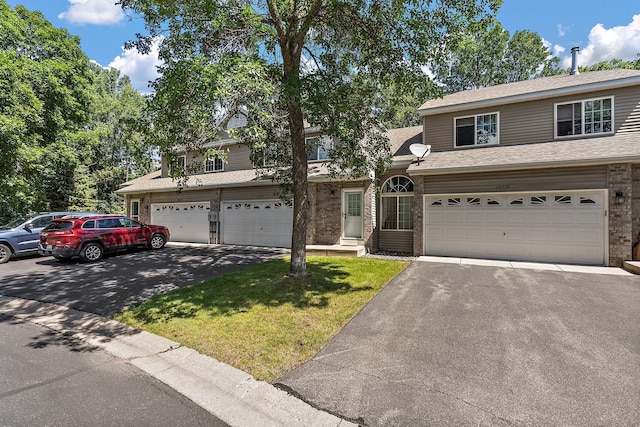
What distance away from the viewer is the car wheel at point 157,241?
45.8ft

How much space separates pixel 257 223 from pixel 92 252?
6548mm

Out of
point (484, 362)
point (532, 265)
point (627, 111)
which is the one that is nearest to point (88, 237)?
point (484, 362)

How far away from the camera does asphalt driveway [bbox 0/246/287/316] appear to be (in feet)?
22.2

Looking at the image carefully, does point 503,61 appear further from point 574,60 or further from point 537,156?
point 537,156

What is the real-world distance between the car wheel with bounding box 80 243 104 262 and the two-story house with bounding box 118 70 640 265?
4841 mm

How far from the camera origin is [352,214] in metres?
13.0

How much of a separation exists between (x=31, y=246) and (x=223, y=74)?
12513mm

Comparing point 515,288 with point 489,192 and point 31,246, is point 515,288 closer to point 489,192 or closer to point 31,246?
point 489,192

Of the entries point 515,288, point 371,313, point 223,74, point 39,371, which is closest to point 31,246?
point 39,371

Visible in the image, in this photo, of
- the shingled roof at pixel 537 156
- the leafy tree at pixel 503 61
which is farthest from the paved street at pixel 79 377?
the leafy tree at pixel 503 61

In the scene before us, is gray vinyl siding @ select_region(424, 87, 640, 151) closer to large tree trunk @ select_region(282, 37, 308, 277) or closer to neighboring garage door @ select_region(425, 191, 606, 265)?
neighboring garage door @ select_region(425, 191, 606, 265)

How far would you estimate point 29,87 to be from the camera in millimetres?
13836

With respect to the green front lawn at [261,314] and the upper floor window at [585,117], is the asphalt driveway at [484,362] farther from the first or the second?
the upper floor window at [585,117]

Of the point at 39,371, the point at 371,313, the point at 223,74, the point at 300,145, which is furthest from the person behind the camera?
the point at 300,145
